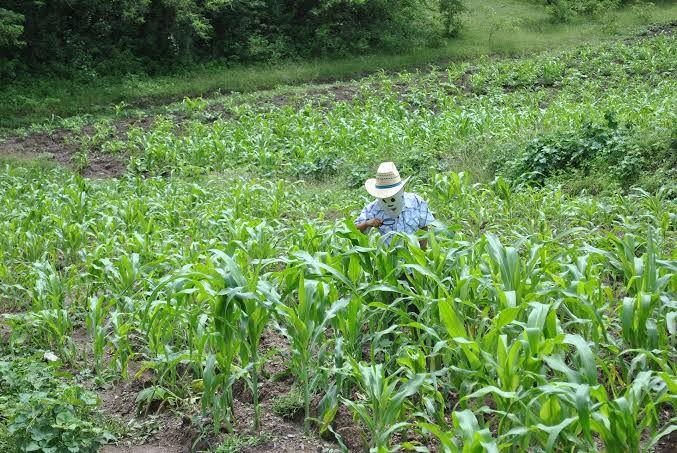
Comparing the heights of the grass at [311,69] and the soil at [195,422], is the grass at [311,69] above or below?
above

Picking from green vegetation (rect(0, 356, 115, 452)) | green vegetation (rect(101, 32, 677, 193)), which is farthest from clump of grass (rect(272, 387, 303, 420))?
green vegetation (rect(101, 32, 677, 193))

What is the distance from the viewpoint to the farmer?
196 inches

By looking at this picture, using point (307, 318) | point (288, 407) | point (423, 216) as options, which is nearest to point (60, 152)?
point (423, 216)

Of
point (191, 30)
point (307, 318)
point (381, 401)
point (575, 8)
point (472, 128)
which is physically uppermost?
point (191, 30)

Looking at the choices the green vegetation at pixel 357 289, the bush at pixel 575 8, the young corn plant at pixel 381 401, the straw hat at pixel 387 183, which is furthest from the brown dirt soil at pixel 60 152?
the bush at pixel 575 8

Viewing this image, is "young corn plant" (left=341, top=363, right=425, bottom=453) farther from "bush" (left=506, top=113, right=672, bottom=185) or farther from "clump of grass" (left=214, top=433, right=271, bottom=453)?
"bush" (left=506, top=113, right=672, bottom=185)

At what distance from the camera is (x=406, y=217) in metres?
5.09

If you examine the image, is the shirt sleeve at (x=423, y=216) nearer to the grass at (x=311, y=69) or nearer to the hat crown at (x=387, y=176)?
the hat crown at (x=387, y=176)

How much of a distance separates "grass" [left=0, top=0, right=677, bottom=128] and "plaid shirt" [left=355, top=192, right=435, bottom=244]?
40.0 feet

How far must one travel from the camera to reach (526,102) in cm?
1337

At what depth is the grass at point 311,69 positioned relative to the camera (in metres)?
16.4

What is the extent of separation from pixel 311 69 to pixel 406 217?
1551 cm

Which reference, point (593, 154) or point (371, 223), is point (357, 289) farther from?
point (593, 154)

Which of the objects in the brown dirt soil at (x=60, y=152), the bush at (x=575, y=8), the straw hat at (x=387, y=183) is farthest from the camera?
the bush at (x=575, y=8)
